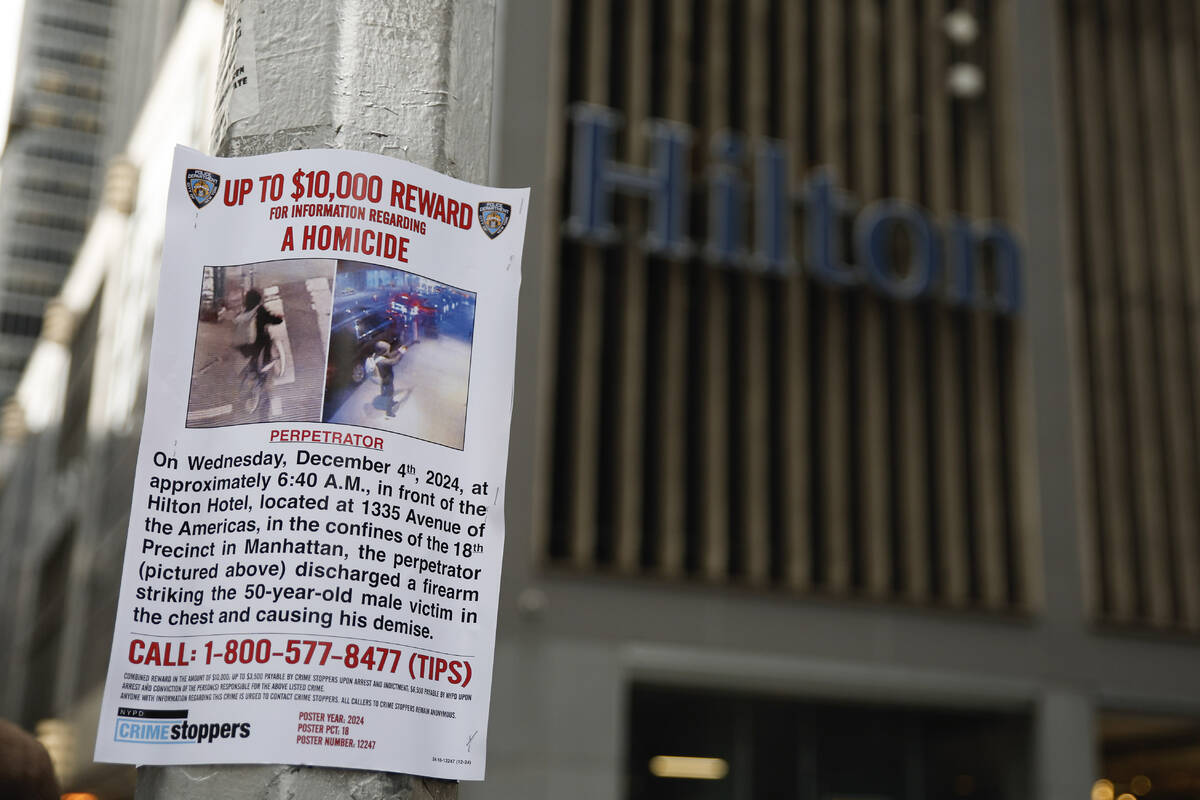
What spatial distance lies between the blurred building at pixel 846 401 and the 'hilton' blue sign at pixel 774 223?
0.13 ft

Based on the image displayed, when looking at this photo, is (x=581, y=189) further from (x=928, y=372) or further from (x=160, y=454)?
(x=160, y=454)

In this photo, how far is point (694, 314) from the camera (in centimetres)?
1692

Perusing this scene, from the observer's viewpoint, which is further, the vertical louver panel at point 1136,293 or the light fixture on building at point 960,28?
the light fixture on building at point 960,28

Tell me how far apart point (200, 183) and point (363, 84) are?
322 mm

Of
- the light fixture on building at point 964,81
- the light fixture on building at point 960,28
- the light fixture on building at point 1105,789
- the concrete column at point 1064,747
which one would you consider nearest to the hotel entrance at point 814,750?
the concrete column at point 1064,747

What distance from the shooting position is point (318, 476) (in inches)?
87.5

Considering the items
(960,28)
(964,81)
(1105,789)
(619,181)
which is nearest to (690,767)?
(619,181)

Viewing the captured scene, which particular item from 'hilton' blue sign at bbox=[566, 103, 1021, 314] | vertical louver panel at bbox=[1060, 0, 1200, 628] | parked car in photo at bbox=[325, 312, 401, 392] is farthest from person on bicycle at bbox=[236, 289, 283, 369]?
vertical louver panel at bbox=[1060, 0, 1200, 628]

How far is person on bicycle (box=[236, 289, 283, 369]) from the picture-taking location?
2287 mm

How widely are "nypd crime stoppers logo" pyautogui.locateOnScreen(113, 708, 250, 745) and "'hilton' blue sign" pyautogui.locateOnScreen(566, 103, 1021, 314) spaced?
559 inches

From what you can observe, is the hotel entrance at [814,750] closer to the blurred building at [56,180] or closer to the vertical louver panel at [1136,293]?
the vertical louver panel at [1136,293]

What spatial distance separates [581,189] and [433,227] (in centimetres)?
1406

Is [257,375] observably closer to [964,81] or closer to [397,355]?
[397,355]

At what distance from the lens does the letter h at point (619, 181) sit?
16.3 meters
